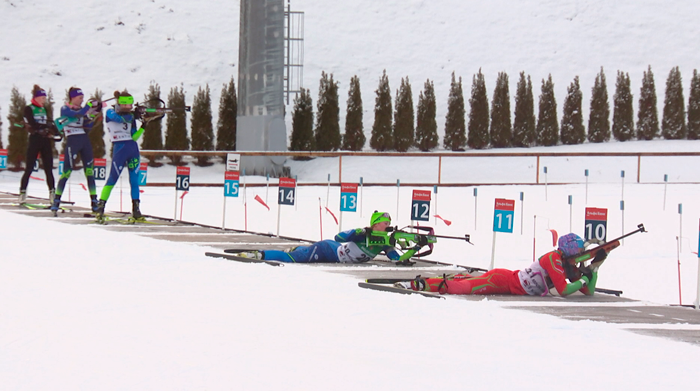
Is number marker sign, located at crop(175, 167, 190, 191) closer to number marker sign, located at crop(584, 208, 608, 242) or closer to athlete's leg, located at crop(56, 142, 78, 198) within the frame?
athlete's leg, located at crop(56, 142, 78, 198)

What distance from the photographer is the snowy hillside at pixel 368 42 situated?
39938 mm

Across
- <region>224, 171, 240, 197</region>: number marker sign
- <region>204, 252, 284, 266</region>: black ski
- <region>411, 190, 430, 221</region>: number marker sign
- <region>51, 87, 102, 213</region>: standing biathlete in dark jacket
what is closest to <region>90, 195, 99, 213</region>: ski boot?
<region>51, 87, 102, 213</region>: standing biathlete in dark jacket

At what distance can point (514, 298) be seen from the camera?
26.7ft

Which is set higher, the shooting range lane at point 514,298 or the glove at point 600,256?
the glove at point 600,256

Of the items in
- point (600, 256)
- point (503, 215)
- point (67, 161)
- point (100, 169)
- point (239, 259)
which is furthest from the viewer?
point (100, 169)

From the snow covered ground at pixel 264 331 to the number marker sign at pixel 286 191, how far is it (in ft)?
9.18

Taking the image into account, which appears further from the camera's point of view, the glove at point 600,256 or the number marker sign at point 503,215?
the number marker sign at point 503,215

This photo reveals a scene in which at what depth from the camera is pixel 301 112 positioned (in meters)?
31.6

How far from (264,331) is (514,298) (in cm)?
299

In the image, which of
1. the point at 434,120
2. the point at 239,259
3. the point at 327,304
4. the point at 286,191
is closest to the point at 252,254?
the point at 239,259

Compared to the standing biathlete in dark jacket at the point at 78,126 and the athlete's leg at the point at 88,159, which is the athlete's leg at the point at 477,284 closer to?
the standing biathlete in dark jacket at the point at 78,126

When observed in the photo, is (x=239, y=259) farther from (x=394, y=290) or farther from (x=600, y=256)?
(x=600, y=256)

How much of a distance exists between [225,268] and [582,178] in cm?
2062

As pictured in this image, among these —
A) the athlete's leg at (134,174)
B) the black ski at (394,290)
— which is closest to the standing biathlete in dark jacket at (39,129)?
the athlete's leg at (134,174)
